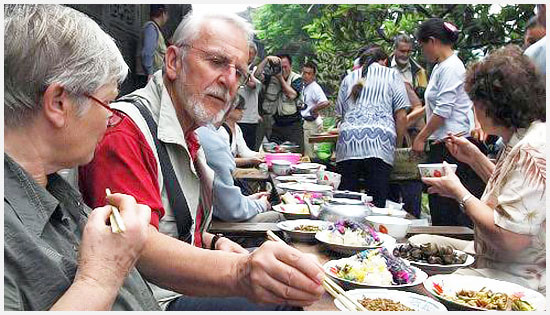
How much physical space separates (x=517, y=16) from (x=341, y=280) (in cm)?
667

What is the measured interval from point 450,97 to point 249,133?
358 cm

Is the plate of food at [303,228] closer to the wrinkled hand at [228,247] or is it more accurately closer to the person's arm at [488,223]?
the wrinkled hand at [228,247]

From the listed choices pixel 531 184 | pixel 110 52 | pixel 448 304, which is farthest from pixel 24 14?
pixel 531 184

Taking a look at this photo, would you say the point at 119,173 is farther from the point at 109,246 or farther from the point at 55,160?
the point at 109,246

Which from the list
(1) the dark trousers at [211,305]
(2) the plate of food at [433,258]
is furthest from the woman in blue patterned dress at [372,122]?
(1) the dark trousers at [211,305]

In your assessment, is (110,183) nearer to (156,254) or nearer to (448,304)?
(156,254)

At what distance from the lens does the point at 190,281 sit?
5.20 feet

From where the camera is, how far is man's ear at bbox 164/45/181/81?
2.09 metres

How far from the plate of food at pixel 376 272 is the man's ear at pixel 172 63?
3.31 feet

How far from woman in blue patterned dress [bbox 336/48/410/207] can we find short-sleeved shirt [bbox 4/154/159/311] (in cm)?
366

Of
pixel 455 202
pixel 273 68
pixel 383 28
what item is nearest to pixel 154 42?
pixel 273 68

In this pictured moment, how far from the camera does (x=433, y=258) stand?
1.86 metres

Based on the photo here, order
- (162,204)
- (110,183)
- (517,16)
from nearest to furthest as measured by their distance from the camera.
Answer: (110,183) → (162,204) → (517,16)

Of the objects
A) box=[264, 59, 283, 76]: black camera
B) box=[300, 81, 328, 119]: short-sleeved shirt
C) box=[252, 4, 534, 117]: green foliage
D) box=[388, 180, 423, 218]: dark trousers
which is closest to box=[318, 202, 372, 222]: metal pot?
box=[388, 180, 423, 218]: dark trousers
